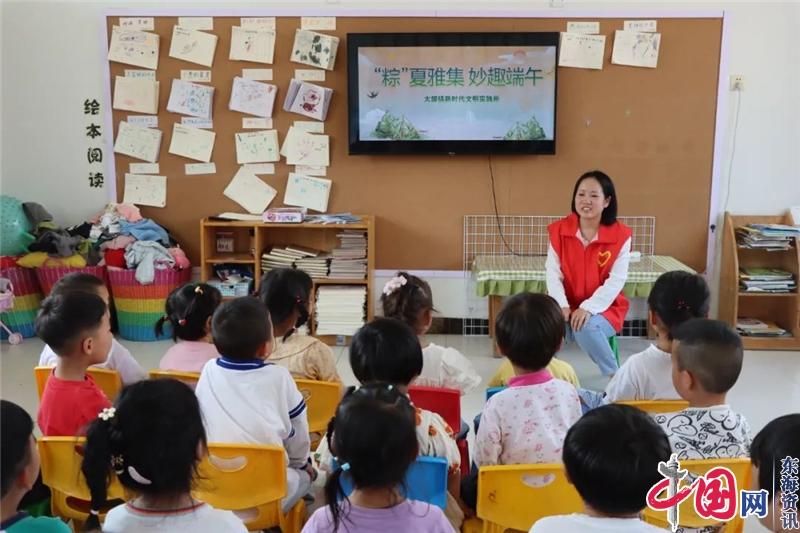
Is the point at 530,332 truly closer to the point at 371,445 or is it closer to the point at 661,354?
the point at 661,354

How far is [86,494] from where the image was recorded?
1731 millimetres

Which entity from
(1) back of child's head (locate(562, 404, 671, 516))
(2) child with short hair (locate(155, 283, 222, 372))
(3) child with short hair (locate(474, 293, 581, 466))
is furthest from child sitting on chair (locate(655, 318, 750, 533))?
(2) child with short hair (locate(155, 283, 222, 372))

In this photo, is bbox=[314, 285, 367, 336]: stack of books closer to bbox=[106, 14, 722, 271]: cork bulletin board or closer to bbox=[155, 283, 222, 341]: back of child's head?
bbox=[106, 14, 722, 271]: cork bulletin board

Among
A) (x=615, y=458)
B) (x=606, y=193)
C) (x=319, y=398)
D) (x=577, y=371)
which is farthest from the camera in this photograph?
(x=577, y=371)

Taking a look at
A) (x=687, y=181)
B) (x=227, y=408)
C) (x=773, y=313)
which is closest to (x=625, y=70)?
(x=687, y=181)

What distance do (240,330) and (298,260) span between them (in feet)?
8.73

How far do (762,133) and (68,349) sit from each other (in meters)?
4.14

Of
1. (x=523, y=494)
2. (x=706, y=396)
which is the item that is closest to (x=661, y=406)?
(x=706, y=396)

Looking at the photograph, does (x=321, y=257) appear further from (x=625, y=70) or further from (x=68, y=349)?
(x=68, y=349)

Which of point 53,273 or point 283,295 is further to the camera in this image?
point 53,273

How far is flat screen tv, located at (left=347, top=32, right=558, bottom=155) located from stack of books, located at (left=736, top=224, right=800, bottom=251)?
Result: 132 cm

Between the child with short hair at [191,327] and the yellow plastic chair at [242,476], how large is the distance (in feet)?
2.45

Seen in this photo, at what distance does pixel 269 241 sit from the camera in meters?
4.72

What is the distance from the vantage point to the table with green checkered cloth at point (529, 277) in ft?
13.3
